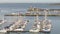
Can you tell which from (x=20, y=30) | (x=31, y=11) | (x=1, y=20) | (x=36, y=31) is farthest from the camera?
(x=31, y=11)

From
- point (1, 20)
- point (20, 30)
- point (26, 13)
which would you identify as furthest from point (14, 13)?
point (20, 30)

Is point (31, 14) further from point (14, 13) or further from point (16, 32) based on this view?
point (16, 32)

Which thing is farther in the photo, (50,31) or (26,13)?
(26,13)

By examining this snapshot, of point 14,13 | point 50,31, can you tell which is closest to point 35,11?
point 14,13

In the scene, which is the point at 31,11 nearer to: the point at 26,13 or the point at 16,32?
the point at 26,13

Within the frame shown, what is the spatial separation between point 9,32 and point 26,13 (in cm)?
423

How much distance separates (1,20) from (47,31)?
1.99 meters

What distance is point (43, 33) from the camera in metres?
5.07

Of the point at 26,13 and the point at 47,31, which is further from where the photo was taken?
the point at 26,13

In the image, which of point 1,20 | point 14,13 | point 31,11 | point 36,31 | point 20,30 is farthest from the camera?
point 31,11

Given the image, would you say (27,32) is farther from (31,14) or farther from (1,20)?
(31,14)

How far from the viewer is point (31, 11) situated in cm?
949

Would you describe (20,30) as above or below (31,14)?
below

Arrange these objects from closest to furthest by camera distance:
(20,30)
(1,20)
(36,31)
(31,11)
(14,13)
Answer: (36,31)
(20,30)
(1,20)
(14,13)
(31,11)
